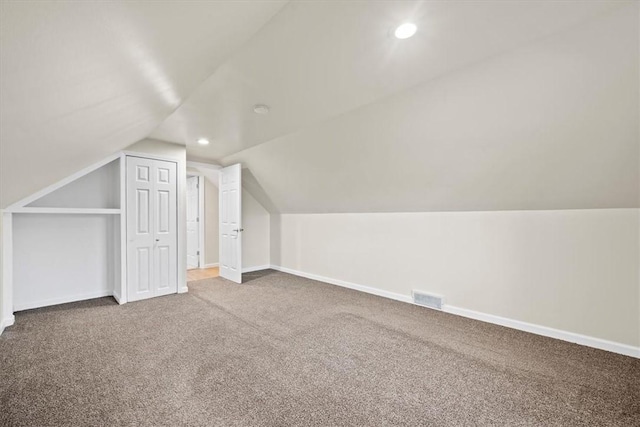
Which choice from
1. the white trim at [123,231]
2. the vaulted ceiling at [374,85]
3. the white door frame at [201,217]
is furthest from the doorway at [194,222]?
the vaulted ceiling at [374,85]

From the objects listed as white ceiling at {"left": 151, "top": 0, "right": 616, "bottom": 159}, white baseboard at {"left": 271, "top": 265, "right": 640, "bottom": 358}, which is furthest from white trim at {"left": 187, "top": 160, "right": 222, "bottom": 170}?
white baseboard at {"left": 271, "top": 265, "right": 640, "bottom": 358}

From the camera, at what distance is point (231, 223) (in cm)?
458

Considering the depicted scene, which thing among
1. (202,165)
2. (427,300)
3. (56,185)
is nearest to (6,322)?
(56,185)

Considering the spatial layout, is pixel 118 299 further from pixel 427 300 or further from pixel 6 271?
pixel 427 300

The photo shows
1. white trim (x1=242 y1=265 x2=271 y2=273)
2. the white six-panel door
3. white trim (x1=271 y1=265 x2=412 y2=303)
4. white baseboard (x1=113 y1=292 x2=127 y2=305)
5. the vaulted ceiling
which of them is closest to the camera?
the vaulted ceiling

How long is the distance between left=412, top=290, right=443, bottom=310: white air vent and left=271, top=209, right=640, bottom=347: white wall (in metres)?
0.08

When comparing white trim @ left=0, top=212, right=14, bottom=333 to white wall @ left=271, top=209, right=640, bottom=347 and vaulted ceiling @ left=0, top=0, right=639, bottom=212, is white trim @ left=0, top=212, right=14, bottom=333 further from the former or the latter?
white wall @ left=271, top=209, right=640, bottom=347

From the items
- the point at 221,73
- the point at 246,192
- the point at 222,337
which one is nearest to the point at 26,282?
the point at 222,337

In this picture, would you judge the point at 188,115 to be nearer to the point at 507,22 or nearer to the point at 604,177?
the point at 507,22

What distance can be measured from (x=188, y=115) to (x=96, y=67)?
1.96 metres

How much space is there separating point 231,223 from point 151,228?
47.8 inches

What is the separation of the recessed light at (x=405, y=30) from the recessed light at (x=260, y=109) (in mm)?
1385

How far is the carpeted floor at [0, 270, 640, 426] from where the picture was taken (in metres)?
1.54

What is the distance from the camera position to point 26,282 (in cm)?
319
